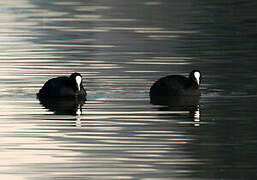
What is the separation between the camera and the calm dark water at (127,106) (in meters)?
19.2

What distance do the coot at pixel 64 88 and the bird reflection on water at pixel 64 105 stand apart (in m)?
0.11

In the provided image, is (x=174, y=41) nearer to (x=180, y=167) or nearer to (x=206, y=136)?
(x=206, y=136)

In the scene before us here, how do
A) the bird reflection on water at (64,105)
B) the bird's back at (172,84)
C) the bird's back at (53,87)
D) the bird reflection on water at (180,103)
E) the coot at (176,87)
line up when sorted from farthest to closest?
1. the bird's back at (172,84)
2. the coot at (176,87)
3. the bird's back at (53,87)
4. the bird reflection on water at (64,105)
5. the bird reflection on water at (180,103)

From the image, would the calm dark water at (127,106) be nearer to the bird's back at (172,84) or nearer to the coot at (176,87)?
the coot at (176,87)

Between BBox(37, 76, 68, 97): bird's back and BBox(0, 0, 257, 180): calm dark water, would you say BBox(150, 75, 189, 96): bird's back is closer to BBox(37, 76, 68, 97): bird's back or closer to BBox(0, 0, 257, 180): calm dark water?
BBox(0, 0, 257, 180): calm dark water

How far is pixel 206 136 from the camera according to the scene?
2200cm

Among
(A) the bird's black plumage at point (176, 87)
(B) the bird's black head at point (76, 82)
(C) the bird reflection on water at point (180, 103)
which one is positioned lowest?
(C) the bird reflection on water at point (180, 103)

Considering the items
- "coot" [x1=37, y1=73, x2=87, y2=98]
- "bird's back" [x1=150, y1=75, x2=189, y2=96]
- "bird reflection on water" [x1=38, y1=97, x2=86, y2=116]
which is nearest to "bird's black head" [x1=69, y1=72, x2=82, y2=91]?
"coot" [x1=37, y1=73, x2=87, y2=98]

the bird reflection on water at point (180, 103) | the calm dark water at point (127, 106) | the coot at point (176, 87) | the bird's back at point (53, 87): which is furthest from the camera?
the coot at point (176, 87)

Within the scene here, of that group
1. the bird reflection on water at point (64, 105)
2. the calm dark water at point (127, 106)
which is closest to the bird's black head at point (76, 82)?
the bird reflection on water at point (64, 105)

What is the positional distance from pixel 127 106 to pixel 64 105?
68.7 inches

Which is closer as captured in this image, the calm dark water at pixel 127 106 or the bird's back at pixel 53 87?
the calm dark water at pixel 127 106

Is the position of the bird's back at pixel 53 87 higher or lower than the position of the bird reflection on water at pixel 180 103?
higher

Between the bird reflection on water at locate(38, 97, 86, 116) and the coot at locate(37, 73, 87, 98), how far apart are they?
112 mm
